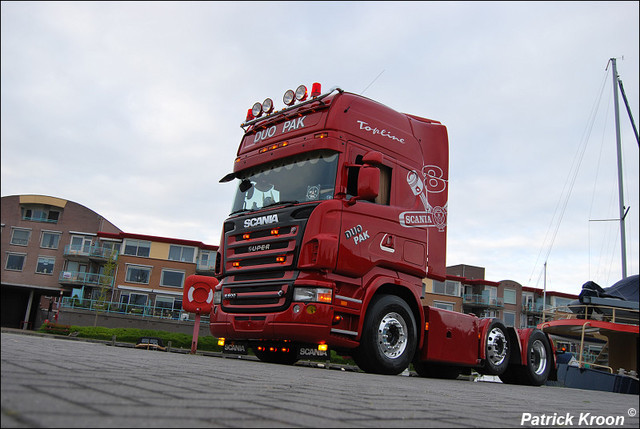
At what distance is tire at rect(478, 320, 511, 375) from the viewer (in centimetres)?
1059

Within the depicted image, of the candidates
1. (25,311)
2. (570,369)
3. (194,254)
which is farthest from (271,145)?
(25,311)

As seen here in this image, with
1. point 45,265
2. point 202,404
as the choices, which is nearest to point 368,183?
point 202,404

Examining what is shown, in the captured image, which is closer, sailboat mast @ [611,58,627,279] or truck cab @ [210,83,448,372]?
truck cab @ [210,83,448,372]

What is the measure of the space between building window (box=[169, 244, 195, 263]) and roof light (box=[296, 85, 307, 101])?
41.5m

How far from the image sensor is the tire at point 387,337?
8391 millimetres

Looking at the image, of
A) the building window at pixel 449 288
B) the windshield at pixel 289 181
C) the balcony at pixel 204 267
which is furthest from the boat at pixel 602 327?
the balcony at pixel 204 267

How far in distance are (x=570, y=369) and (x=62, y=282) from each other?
4526cm

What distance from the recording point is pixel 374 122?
9430 millimetres

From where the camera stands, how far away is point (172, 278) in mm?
48656

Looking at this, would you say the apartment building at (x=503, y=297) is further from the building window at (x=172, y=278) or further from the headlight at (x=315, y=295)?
the headlight at (x=315, y=295)

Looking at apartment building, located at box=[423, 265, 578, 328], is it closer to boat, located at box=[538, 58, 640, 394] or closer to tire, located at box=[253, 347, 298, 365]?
boat, located at box=[538, 58, 640, 394]

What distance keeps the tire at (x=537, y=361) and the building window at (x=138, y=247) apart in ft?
138

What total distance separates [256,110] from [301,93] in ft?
4.19

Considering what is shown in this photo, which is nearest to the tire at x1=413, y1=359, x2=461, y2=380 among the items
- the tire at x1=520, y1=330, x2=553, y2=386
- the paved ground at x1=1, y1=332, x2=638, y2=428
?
the tire at x1=520, y1=330, x2=553, y2=386
